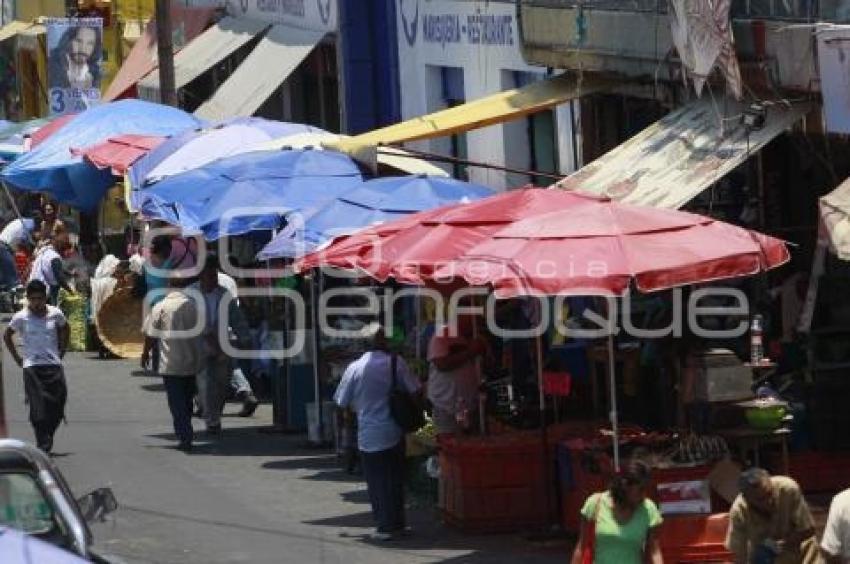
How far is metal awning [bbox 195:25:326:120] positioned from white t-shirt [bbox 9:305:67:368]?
37.7 ft

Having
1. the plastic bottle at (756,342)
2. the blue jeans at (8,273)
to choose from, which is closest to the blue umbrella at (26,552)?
the plastic bottle at (756,342)

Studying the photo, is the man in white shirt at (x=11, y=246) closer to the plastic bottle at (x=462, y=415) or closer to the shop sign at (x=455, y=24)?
the shop sign at (x=455, y=24)

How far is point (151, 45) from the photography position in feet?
127

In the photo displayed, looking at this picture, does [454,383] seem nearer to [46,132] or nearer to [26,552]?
[26,552]

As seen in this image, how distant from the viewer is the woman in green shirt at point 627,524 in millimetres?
11328

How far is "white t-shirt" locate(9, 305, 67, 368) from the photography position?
18.3 metres

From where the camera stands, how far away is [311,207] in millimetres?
18625

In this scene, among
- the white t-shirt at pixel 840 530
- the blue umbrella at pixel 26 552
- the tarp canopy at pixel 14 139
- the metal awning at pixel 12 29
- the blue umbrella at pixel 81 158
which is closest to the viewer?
the blue umbrella at pixel 26 552

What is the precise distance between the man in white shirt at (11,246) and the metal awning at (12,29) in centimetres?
1547

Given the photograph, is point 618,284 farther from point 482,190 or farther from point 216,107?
point 216,107

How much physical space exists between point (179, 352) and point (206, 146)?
3290mm

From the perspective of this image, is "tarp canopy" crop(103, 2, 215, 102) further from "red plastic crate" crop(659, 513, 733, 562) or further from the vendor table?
"red plastic crate" crop(659, 513, 733, 562)

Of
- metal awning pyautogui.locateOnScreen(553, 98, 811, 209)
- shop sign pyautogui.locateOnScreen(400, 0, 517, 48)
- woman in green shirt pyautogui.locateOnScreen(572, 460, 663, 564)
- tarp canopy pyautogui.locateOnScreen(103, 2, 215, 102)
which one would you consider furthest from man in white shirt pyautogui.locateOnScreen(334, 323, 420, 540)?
tarp canopy pyautogui.locateOnScreen(103, 2, 215, 102)

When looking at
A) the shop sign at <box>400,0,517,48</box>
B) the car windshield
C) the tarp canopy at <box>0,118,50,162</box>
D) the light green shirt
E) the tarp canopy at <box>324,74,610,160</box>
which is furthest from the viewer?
the tarp canopy at <box>0,118,50,162</box>
